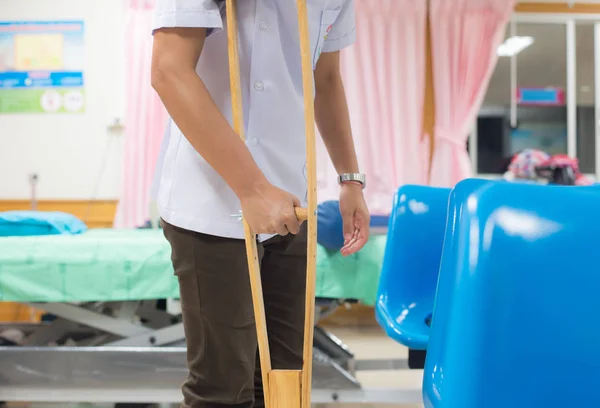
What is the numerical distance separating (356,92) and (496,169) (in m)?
1.55

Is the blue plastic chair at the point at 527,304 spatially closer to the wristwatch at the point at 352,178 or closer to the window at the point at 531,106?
the wristwatch at the point at 352,178

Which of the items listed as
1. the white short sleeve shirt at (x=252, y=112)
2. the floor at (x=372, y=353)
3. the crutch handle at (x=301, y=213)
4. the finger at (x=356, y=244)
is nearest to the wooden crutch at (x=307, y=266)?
the crutch handle at (x=301, y=213)

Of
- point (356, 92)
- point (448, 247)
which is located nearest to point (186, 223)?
point (448, 247)

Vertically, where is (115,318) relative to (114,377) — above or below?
above

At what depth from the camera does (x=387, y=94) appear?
13.7ft

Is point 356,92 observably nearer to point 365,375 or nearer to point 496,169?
point 496,169

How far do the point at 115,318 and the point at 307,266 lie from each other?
176cm

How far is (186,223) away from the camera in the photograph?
867mm

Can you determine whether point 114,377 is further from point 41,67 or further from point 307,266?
point 41,67

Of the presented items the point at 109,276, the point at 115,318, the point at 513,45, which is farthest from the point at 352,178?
the point at 513,45

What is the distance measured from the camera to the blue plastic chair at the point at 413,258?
161 cm

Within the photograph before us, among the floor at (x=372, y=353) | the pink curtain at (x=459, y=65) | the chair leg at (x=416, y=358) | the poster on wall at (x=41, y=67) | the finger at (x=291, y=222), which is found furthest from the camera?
the pink curtain at (x=459, y=65)

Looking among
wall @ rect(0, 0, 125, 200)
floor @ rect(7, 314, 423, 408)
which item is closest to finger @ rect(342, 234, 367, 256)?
floor @ rect(7, 314, 423, 408)

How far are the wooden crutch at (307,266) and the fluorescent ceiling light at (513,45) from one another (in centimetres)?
450
